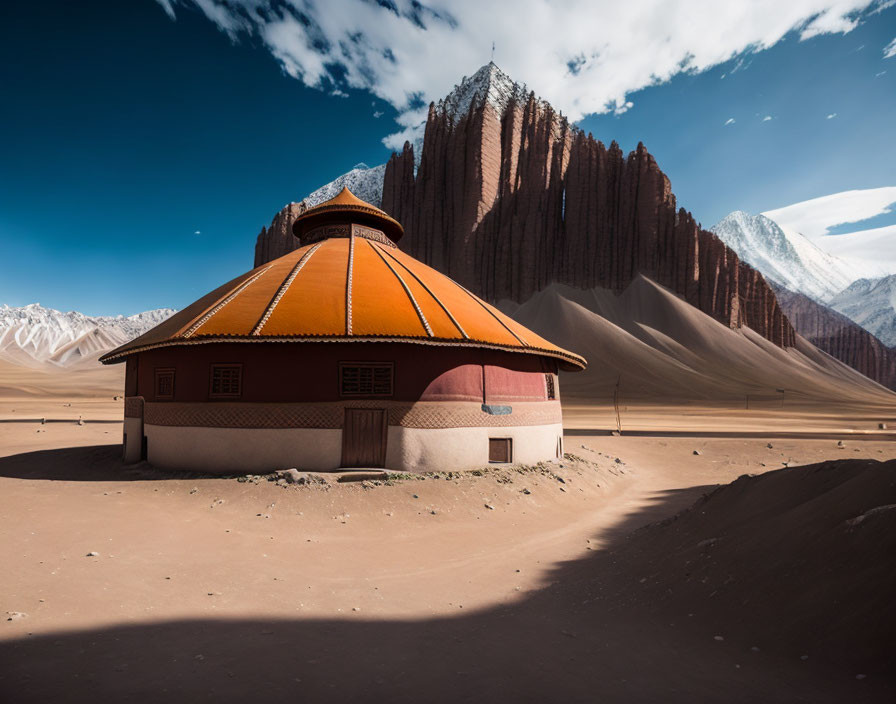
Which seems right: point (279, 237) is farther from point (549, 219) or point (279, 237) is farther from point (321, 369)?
point (321, 369)

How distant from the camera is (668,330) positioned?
248 feet

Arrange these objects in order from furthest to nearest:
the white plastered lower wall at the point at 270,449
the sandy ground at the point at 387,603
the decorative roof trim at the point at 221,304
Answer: the decorative roof trim at the point at 221,304 < the white plastered lower wall at the point at 270,449 < the sandy ground at the point at 387,603

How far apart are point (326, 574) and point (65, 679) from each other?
339cm

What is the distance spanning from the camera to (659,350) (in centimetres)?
7094

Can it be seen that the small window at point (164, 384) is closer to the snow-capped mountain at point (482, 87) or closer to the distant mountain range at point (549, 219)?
the distant mountain range at point (549, 219)

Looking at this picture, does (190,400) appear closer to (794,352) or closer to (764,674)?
(764,674)

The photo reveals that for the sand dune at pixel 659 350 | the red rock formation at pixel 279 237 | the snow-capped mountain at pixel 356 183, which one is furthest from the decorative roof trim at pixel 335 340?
the snow-capped mountain at pixel 356 183

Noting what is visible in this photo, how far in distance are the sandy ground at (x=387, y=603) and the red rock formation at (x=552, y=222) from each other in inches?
2923

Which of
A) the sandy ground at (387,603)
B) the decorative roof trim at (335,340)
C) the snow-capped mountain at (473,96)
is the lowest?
the sandy ground at (387,603)

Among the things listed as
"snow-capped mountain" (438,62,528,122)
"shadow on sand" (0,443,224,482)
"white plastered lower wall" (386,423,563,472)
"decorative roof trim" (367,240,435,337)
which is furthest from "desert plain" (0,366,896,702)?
"snow-capped mountain" (438,62,528,122)

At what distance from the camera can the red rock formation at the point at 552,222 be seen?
83000 mm

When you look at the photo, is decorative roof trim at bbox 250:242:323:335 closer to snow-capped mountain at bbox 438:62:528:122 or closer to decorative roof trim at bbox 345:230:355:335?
decorative roof trim at bbox 345:230:355:335

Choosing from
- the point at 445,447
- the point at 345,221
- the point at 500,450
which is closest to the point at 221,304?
the point at 345,221

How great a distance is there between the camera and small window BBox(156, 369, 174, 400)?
13.1 meters
